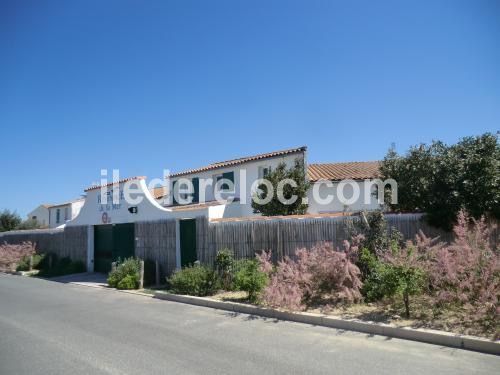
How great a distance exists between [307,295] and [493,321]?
13.7 ft

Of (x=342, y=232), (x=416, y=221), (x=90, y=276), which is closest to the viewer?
(x=416, y=221)

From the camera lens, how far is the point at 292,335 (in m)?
7.71

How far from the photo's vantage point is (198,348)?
22.8 ft

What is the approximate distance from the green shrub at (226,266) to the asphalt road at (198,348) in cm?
214

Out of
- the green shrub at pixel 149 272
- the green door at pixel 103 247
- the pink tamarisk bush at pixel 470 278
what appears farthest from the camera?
the green door at pixel 103 247

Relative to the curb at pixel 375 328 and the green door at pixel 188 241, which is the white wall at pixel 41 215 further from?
the curb at pixel 375 328

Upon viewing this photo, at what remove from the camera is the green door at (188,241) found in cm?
1478

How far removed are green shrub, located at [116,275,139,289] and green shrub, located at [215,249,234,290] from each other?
3963 millimetres

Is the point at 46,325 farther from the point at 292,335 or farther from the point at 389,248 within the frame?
the point at 389,248

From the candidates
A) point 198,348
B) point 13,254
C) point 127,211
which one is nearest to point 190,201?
point 127,211

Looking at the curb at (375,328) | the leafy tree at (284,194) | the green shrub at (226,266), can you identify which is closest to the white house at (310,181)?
the leafy tree at (284,194)

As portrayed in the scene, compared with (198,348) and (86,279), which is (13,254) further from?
(198,348)

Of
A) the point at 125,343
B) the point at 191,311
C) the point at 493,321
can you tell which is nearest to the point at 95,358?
the point at 125,343

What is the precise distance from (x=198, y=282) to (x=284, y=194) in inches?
269
